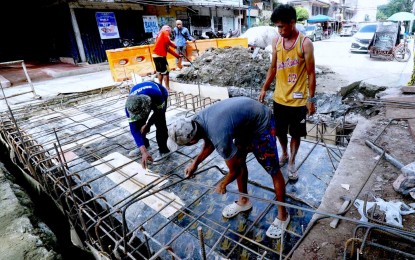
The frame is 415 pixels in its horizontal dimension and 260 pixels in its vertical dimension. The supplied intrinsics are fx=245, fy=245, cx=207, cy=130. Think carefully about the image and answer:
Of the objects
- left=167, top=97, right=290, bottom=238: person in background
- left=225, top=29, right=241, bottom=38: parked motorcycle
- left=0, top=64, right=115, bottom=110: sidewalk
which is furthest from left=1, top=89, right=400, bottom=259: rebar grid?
left=225, top=29, right=241, bottom=38: parked motorcycle

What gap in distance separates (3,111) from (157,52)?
4.43 metres

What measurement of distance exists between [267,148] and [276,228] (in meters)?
0.85

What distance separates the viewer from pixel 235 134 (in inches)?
88.7

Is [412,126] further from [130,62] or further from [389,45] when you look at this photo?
[389,45]

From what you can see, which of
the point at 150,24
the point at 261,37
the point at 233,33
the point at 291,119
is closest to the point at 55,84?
the point at 150,24

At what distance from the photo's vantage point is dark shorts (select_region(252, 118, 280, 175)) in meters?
2.42

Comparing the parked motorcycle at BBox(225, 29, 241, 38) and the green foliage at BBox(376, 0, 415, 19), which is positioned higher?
the green foliage at BBox(376, 0, 415, 19)

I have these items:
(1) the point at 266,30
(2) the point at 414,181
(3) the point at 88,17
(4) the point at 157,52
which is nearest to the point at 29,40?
(3) the point at 88,17

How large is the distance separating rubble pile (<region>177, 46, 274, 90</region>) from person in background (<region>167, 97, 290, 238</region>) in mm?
6215

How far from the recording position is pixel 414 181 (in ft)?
6.99

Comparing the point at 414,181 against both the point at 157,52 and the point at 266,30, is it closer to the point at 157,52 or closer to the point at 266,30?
the point at 157,52

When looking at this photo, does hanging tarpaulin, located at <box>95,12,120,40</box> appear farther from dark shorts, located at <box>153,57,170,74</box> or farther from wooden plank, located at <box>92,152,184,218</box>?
wooden plank, located at <box>92,152,184,218</box>

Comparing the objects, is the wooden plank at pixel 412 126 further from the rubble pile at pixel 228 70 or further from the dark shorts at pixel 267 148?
the rubble pile at pixel 228 70

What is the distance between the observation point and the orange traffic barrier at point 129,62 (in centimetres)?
941
